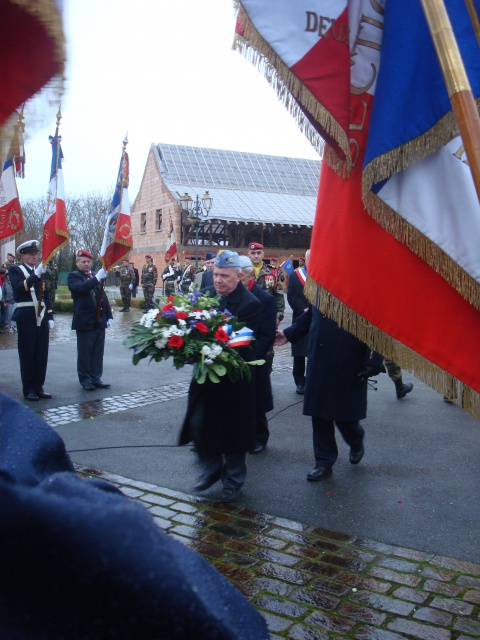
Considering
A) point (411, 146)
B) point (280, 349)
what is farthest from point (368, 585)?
point (280, 349)

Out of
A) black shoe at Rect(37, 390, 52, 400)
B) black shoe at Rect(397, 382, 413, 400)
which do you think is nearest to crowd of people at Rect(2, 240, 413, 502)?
black shoe at Rect(397, 382, 413, 400)

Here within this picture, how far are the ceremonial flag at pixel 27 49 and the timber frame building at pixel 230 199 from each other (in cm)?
3795

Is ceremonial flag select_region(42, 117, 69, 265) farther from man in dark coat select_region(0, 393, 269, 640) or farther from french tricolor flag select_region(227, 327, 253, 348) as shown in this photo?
man in dark coat select_region(0, 393, 269, 640)

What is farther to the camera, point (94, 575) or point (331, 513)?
point (331, 513)

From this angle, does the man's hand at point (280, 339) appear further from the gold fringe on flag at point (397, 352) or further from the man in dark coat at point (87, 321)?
the man in dark coat at point (87, 321)

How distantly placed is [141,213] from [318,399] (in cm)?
4488

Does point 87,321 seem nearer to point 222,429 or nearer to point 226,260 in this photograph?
point 226,260

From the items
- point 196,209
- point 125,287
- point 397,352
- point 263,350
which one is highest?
point 196,209

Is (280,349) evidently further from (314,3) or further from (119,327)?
(314,3)

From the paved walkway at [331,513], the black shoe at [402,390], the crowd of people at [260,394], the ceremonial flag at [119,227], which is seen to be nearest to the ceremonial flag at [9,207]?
the ceremonial flag at [119,227]

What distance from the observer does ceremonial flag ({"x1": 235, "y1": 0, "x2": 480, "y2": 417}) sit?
7.63 ft

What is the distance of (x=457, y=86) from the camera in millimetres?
1693

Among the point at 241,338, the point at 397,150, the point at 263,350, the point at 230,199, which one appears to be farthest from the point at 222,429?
the point at 230,199

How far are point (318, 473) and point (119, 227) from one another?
553 cm
